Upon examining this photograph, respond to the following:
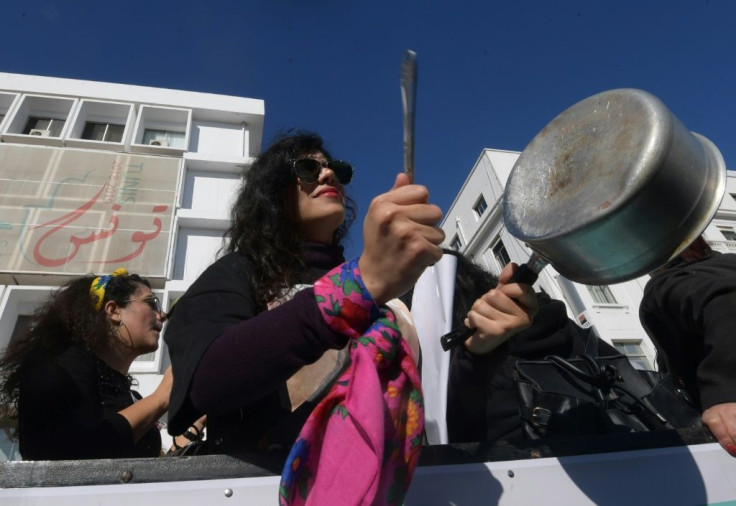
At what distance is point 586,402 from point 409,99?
100 centimetres

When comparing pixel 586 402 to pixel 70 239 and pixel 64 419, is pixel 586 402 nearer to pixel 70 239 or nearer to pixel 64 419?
pixel 64 419

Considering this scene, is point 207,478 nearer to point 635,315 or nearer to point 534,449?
point 534,449

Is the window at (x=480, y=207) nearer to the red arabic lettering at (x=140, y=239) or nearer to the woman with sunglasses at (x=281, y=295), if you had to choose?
the red arabic lettering at (x=140, y=239)

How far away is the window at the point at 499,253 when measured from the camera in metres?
16.8

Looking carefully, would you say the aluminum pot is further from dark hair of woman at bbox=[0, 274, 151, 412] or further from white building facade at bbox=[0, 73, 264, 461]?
white building facade at bbox=[0, 73, 264, 461]

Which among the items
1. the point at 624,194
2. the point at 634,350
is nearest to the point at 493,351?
the point at 624,194

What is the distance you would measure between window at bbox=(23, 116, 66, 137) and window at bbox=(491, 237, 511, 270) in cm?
1549

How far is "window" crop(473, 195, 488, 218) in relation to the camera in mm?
18447

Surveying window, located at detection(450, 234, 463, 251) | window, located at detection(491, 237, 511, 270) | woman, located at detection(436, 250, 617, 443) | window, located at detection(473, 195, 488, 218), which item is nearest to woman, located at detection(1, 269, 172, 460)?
woman, located at detection(436, 250, 617, 443)

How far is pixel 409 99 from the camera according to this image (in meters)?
0.69

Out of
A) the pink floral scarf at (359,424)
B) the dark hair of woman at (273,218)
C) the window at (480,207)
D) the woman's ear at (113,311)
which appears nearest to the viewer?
the pink floral scarf at (359,424)

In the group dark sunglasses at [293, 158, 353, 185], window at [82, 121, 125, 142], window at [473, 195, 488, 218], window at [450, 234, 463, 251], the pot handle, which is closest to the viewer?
the pot handle

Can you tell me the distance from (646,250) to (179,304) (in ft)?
3.01

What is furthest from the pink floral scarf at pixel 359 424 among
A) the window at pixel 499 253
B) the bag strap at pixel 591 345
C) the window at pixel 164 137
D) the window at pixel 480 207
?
the window at pixel 480 207
